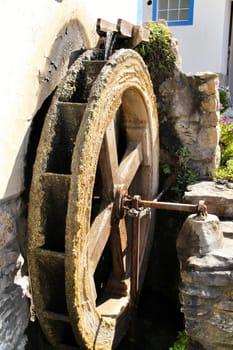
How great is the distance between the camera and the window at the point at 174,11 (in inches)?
345

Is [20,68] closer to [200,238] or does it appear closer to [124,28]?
[124,28]

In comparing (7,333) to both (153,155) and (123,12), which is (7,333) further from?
(123,12)

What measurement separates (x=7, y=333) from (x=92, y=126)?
1.31m

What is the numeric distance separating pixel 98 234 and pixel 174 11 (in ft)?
23.9

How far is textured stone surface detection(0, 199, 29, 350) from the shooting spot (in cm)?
240

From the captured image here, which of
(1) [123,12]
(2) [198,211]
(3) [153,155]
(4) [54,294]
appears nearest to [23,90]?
(4) [54,294]

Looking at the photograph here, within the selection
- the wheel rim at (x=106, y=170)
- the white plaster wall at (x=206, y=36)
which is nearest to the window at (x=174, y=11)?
the white plaster wall at (x=206, y=36)

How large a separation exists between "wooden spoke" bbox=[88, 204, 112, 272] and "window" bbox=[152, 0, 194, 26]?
22.5 feet

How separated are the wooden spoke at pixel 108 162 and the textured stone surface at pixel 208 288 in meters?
0.64

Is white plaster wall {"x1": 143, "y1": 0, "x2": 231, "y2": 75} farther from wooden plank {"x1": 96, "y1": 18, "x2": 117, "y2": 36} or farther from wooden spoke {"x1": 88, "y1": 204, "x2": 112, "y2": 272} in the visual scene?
wooden spoke {"x1": 88, "y1": 204, "x2": 112, "y2": 272}

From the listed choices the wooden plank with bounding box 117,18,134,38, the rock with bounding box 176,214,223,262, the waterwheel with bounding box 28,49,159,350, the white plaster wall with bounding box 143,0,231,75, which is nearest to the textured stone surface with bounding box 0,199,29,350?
the waterwheel with bounding box 28,49,159,350

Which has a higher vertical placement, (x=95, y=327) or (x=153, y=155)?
(x=153, y=155)

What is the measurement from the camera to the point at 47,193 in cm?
240

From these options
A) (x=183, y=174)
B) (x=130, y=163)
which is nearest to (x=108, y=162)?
(x=130, y=163)
